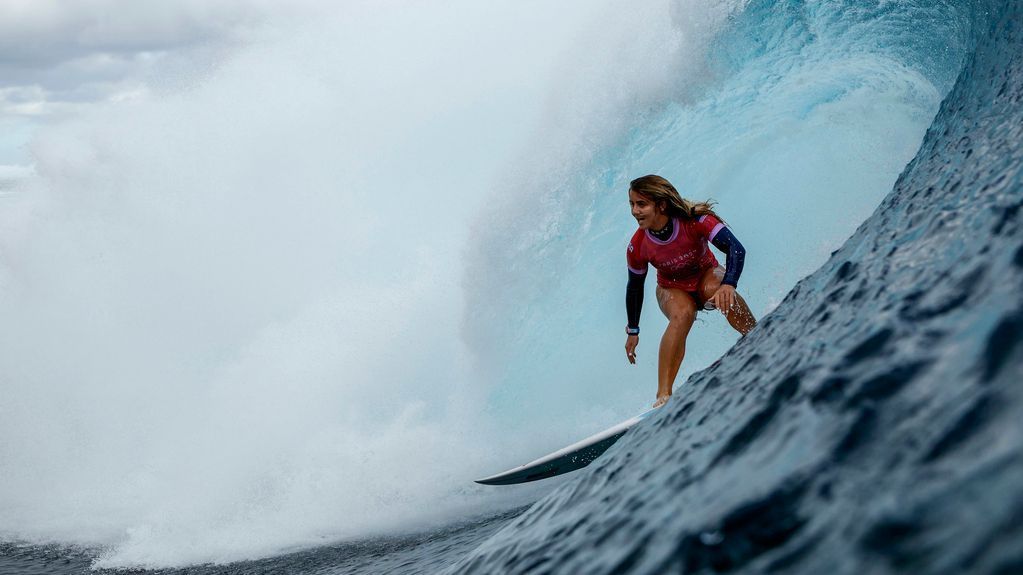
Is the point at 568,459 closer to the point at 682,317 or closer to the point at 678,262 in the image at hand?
the point at 682,317

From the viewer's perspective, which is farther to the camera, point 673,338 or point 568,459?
point 568,459

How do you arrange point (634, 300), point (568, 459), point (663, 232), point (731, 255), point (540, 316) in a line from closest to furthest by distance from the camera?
1. point (731, 255)
2. point (663, 232)
3. point (634, 300)
4. point (568, 459)
5. point (540, 316)

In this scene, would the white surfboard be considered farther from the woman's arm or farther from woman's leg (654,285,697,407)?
the woman's arm

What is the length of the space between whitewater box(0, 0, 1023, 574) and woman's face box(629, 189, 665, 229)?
86cm

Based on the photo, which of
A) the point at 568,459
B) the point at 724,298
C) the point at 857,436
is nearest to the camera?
the point at 857,436

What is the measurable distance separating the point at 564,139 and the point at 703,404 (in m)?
5.82

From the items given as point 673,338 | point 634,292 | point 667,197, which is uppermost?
point 667,197

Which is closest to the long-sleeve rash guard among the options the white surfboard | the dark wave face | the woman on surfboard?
the woman on surfboard

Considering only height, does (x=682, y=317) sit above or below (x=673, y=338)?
above

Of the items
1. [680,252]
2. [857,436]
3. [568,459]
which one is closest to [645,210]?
[680,252]

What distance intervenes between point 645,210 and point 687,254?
1.42ft

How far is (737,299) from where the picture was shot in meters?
4.72

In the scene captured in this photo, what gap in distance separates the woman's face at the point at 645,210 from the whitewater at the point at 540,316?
858 millimetres

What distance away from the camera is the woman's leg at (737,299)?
4570mm
